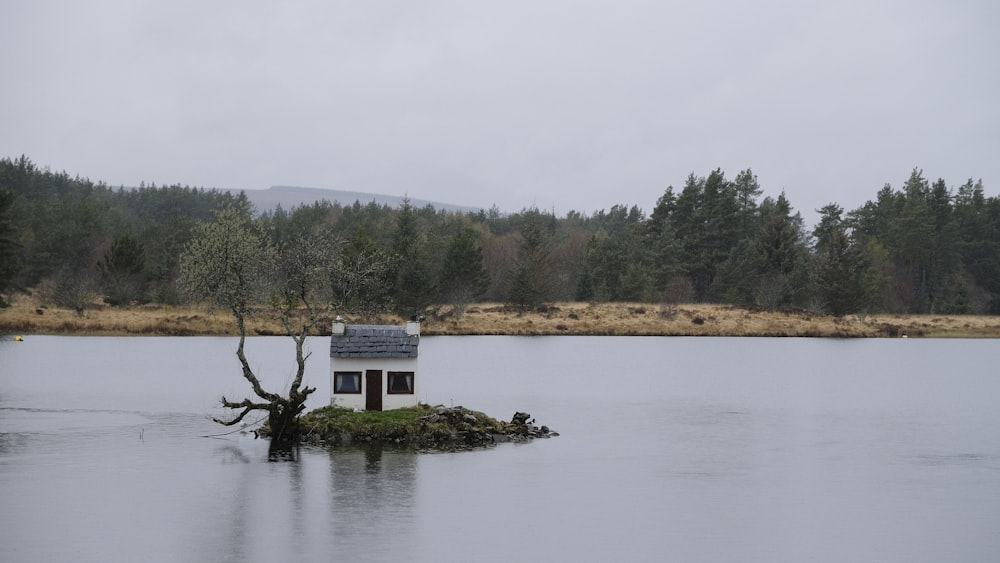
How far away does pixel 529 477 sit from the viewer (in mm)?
34594

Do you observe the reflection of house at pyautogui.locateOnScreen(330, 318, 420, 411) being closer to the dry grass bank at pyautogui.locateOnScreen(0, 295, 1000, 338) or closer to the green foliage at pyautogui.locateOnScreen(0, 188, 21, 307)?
the dry grass bank at pyautogui.locateOnScreen(0, 295, 1000, 338)

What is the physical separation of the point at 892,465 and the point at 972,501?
6.56 m

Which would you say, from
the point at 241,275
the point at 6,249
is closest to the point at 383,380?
the point at 241,275

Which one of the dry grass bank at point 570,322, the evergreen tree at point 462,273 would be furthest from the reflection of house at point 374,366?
the evergreen tree at point 462,273

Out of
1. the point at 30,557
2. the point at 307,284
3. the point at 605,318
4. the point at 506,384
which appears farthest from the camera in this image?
the point at 605,318

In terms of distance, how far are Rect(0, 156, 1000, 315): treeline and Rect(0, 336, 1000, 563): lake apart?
33.4m

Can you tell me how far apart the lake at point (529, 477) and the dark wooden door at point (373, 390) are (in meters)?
2.58

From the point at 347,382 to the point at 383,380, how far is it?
1.33 meters

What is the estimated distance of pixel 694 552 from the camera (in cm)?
2675

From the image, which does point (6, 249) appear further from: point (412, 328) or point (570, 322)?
point (412, 328)

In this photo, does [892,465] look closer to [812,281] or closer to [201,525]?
[201,525]

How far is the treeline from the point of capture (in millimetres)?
99438

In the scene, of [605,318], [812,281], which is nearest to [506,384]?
[605,318]

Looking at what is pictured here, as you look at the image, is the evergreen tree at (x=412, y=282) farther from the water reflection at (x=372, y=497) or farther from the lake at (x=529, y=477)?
the water reflection at (x=372, y=497)
